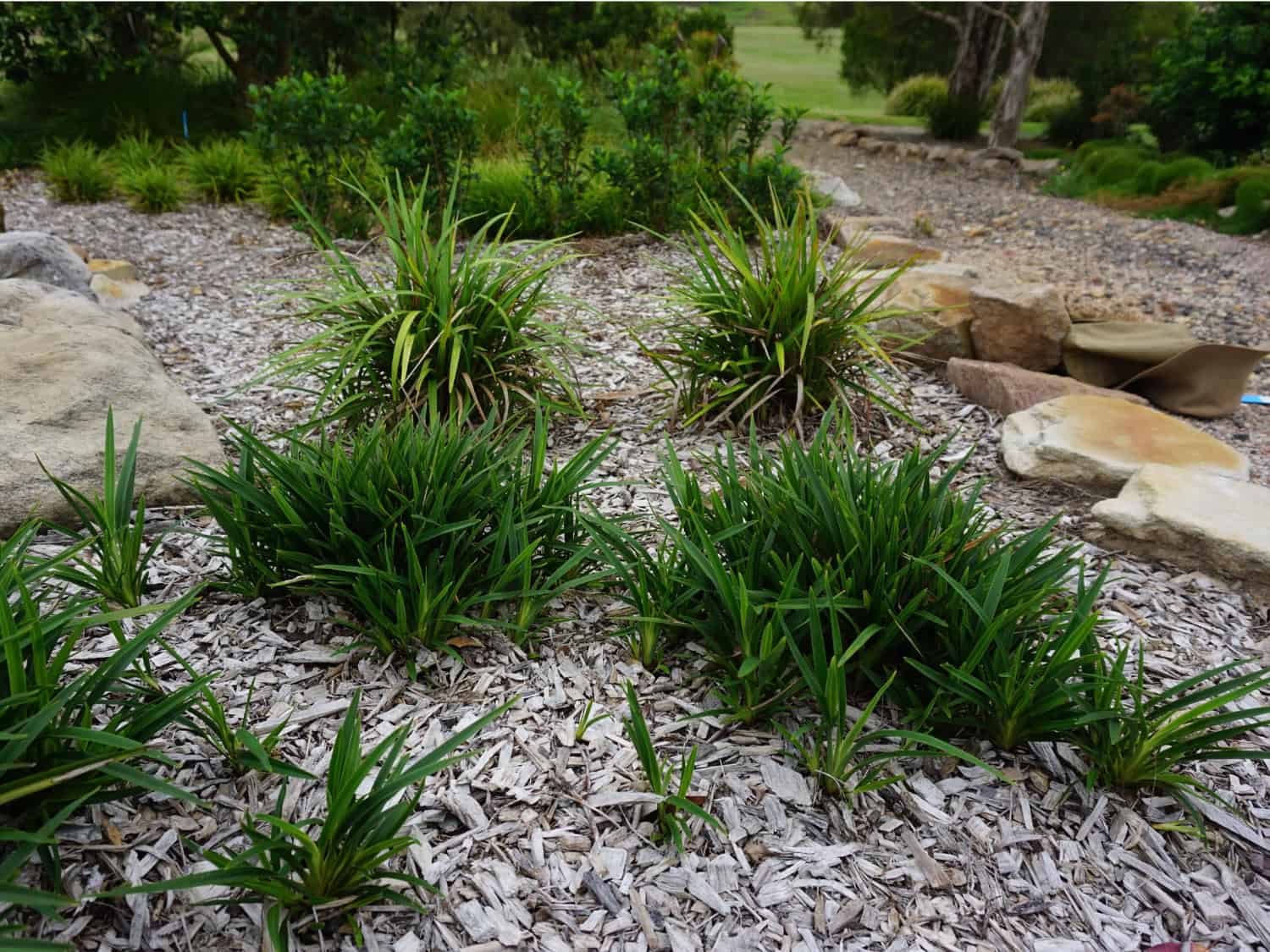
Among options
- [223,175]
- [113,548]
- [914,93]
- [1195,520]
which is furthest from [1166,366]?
[914,93]

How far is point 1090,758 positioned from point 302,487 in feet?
6.46

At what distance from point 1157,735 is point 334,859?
1613 mm

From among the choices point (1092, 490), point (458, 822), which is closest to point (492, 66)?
point (1092, 490)

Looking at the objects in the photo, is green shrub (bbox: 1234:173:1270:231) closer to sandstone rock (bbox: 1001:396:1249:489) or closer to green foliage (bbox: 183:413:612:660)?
sandstone rock (bbox: 1001:396:1249:489)

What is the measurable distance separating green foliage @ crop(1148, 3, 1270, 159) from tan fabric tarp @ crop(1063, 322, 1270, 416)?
23.6 feet

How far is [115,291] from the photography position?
4.89 meters

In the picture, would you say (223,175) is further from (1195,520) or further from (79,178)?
(1195,520)

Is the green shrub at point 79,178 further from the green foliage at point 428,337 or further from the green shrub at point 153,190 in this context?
the green foliage at point 428,337

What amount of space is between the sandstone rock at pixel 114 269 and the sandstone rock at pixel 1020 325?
4874mm

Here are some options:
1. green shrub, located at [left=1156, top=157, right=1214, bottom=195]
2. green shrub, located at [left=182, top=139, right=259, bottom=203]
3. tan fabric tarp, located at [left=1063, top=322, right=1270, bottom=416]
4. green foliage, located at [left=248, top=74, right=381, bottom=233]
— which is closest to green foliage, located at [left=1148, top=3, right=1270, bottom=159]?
green shrub, located at [left=1156, top=157, right=1214, bottom=195]

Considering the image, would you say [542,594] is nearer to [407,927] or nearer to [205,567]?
[407,927]

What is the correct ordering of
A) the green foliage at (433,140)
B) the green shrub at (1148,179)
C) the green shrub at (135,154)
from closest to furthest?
the green foliage at (433,140) < the green shrub at (135,154) < the green shrub at (1148,179)

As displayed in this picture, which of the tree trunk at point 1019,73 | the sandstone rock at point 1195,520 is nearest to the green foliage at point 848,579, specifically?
the sandstone rock at point 1195,520

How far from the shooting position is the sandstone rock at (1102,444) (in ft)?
10.0
